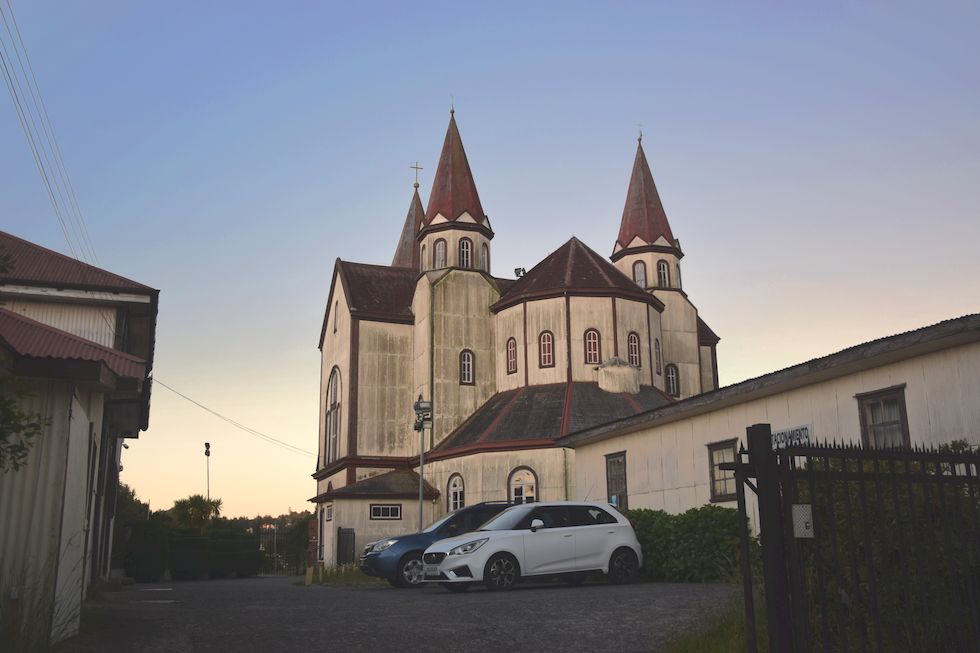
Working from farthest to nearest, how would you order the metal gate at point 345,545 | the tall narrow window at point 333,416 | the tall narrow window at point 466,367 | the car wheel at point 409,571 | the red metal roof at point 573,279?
the tall narrow window at point 333,416, the tall narrow window at point 466,367, the red metal roof at point 573,279, the metal gate at point 345,545, the car wheel at point 409,571

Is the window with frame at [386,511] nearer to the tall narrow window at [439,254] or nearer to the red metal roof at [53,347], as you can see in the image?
the tall narrow window at [439,254]

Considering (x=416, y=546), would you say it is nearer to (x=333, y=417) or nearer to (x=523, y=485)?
(x=523, y=485)

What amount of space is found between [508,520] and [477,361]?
21.9 m

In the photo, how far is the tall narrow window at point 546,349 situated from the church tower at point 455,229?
218 inches

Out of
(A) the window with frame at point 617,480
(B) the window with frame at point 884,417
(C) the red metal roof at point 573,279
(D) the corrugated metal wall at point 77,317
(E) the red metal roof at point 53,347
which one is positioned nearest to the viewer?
(E) the red metal roof at point 53,347

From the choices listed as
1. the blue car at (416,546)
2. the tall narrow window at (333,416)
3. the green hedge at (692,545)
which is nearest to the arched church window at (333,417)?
the tall narrow window at (333,416)

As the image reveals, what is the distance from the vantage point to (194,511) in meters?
48.7

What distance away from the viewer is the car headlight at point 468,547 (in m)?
15.9

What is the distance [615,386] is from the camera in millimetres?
34344

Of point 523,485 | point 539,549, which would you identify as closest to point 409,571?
point 539,549

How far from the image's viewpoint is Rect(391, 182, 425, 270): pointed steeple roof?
179 feet

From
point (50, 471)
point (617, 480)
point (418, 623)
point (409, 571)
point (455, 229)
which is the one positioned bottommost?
point (418, 623)

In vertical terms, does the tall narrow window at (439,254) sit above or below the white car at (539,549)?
above

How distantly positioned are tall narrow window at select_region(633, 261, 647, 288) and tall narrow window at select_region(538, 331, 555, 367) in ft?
29.2
